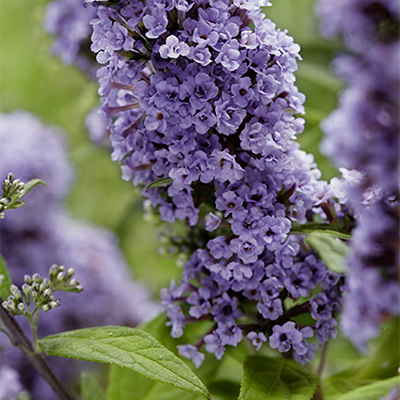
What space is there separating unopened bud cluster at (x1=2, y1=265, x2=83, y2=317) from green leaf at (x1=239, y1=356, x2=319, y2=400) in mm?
337

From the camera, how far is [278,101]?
862 mm

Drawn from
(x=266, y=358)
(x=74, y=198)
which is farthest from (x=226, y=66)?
(x=74, y=198)

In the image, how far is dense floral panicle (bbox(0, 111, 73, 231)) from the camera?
1.59 metres

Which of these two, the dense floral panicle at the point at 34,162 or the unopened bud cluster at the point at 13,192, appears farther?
the dense floral panicle at the point at 34,162

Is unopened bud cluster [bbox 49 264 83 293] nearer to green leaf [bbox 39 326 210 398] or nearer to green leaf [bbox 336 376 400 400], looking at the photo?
green leaf [bbox 39 326 210 398]

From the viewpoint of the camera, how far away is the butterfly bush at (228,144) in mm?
810

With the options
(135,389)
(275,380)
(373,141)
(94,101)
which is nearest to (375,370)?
(275,380)

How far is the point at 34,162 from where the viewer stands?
64.9 inches

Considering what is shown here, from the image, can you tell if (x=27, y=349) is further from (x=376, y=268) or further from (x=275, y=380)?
(x=376, y=268)

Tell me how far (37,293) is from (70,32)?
3.15ft

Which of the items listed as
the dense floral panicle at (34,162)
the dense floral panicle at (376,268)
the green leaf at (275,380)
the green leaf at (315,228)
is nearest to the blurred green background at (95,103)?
the dense floral panicle at (34,162)

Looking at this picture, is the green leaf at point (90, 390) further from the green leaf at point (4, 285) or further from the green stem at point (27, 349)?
the green leaf at point (4, 285)

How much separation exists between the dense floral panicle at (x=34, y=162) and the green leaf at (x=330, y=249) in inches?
40.6

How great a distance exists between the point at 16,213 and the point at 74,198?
1047 mm
